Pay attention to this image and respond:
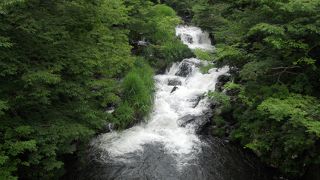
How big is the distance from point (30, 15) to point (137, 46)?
949 cm

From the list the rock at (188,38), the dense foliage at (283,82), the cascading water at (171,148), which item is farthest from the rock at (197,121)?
the rock at (188,38)

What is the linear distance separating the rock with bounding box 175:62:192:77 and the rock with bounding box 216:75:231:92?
2.04m

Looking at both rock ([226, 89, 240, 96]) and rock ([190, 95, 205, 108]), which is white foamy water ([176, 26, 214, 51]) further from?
rock ([226, 89, 240, 96])

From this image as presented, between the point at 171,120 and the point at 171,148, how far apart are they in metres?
1.96

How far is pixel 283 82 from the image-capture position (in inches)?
372

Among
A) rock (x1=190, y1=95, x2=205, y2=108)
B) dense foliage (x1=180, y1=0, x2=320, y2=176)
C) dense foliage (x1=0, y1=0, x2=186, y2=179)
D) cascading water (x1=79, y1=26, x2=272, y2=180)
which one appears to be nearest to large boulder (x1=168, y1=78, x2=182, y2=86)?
cascading water (x1=79, y1=26, x2=272, y2=180)

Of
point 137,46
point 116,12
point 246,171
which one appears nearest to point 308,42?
point 246,171

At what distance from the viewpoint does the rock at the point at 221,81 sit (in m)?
13.7

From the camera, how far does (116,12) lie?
31.9 ft

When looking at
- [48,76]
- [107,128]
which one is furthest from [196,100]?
[48,76]

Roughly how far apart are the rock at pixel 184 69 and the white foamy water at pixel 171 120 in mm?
47

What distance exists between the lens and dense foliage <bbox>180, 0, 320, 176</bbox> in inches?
300

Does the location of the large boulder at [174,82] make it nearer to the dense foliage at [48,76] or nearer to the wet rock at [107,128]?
the wet rock at [107,128]

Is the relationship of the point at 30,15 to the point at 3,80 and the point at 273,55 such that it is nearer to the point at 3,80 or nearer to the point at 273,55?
the point at 3,80
